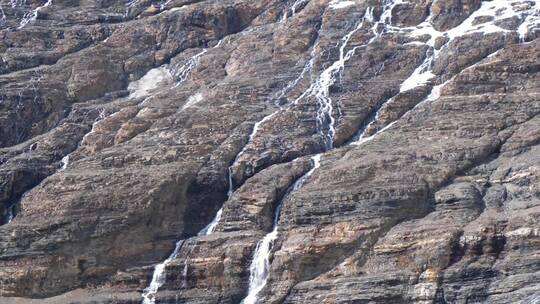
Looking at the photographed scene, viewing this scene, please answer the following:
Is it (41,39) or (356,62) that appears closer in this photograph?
(356,62)

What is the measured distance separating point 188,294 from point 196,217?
5.91m

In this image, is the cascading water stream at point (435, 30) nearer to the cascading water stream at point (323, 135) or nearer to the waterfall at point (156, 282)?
the cascading water stream at point (323, 135)

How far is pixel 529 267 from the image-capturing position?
56.0 meters

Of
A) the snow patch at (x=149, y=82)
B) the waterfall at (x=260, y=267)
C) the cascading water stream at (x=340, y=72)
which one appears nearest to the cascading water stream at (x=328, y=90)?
the cascading water stream at (x=340, y=72)

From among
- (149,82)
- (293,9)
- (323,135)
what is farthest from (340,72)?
(149,82)

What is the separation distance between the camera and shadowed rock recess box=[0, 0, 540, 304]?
5966cm

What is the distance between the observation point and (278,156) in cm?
6869

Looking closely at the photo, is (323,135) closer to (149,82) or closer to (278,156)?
(278,156)

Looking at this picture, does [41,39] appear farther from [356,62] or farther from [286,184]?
[286,184]

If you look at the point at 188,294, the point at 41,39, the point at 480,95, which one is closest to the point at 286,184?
the point at 188,294

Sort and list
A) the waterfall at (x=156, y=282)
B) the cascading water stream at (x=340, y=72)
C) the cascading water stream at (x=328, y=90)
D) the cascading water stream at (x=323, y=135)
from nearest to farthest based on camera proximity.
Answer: the cascading water stream at (x=323, y=135), the cascading water stream at (x=340, y=72), the waterfall at (x=156, y=282), the cascading water stream at (x=328, y=90)

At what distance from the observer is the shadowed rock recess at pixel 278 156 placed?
59.7 m

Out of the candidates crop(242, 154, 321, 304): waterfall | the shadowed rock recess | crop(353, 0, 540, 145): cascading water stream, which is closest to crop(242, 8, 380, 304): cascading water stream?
crop(242, 154, 321, 304): waterfall

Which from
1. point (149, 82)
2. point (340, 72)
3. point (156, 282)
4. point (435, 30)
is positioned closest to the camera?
point (156, 282)
